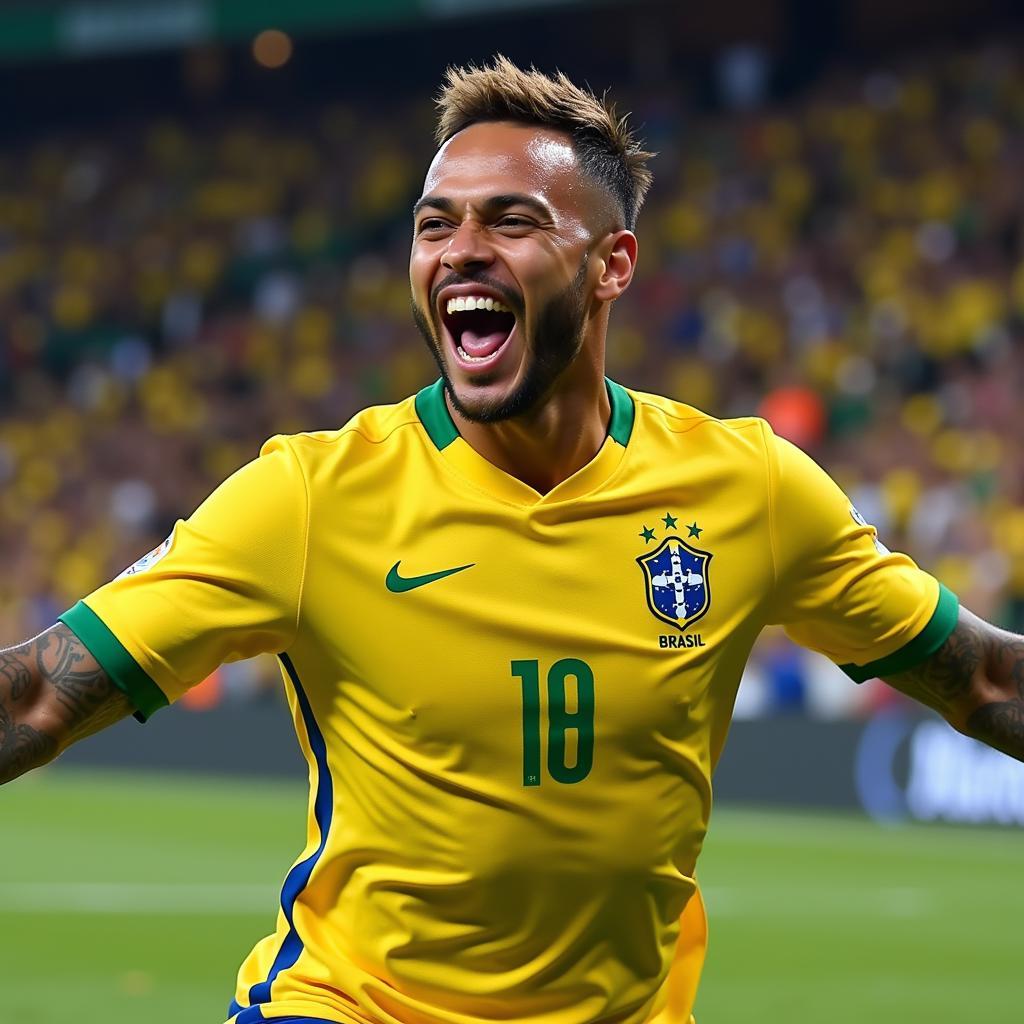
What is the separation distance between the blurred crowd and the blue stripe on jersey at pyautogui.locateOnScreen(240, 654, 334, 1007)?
1235 centimetres

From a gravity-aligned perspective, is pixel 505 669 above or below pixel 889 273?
below

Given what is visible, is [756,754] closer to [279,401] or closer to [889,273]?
[889,273]

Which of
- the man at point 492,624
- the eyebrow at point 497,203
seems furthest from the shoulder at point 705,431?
the eyebrow at point 497,203

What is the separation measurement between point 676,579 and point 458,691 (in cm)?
47

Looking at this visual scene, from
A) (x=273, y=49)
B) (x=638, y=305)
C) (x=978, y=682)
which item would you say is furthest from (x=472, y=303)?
(x=273, y=49)

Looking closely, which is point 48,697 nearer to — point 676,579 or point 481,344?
point 481,344

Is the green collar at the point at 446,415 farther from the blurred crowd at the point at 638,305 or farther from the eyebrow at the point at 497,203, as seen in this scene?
the blurred crowd at the point at 638,305

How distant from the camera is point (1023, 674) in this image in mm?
4016

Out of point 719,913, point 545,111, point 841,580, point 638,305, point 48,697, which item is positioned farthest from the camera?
point 638,305

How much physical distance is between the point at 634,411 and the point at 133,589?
1074 millimetres

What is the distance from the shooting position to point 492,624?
3.66 metres

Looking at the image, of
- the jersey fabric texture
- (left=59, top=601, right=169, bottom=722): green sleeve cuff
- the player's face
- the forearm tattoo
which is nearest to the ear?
the player's face

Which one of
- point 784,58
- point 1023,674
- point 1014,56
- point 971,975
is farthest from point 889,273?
point 1023,674

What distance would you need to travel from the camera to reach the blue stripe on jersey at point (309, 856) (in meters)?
3.72
